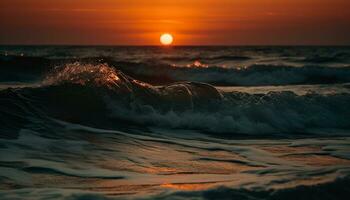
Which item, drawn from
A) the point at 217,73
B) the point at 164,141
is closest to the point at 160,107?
the point at 164,141

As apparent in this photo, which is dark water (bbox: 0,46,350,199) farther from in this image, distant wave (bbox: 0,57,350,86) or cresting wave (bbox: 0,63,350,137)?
distant wave (bbox: 0,57,350,86)

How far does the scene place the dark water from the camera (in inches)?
185

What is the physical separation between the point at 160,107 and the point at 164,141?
2.47 meters

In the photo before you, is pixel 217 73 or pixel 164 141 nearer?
pixel 164 141

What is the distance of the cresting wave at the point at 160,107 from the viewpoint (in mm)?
9531

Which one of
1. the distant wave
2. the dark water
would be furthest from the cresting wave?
the distant wave

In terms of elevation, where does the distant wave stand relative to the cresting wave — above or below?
above

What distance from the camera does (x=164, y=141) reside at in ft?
26.7

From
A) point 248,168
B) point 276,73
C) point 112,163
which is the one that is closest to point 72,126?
point 112,163

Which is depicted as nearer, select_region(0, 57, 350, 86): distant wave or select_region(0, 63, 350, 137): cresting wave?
select_region(0, 63, 350, 137): cresting wave

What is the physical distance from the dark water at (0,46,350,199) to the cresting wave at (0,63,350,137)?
0.02 meters

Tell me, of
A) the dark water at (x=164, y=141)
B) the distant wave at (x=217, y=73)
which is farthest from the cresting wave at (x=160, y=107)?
the distant wave at (x=217, y=73)

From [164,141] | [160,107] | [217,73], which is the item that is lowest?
[164,141]

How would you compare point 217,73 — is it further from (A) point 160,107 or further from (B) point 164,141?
(B) point 164,141
